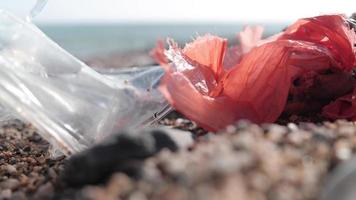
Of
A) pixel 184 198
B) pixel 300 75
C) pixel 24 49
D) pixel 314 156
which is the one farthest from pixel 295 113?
pixel 184 198

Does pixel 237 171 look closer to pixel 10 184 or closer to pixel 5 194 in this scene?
pixel 5 194

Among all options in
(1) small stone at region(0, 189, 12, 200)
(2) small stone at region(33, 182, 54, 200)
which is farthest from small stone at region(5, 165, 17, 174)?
(2) small stone at region(33, 182, 54, 200)

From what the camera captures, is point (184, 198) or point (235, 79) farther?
point (235, 79)

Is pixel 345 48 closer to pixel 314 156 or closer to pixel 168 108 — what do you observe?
pixel 168 108

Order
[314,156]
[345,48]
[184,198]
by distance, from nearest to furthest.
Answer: [184,198] < [314,156] < [345,48]

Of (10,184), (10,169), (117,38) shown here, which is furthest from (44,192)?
(117,38)

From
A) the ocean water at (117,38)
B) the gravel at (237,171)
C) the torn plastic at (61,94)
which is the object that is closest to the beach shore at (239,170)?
the gravel at (237,171)
